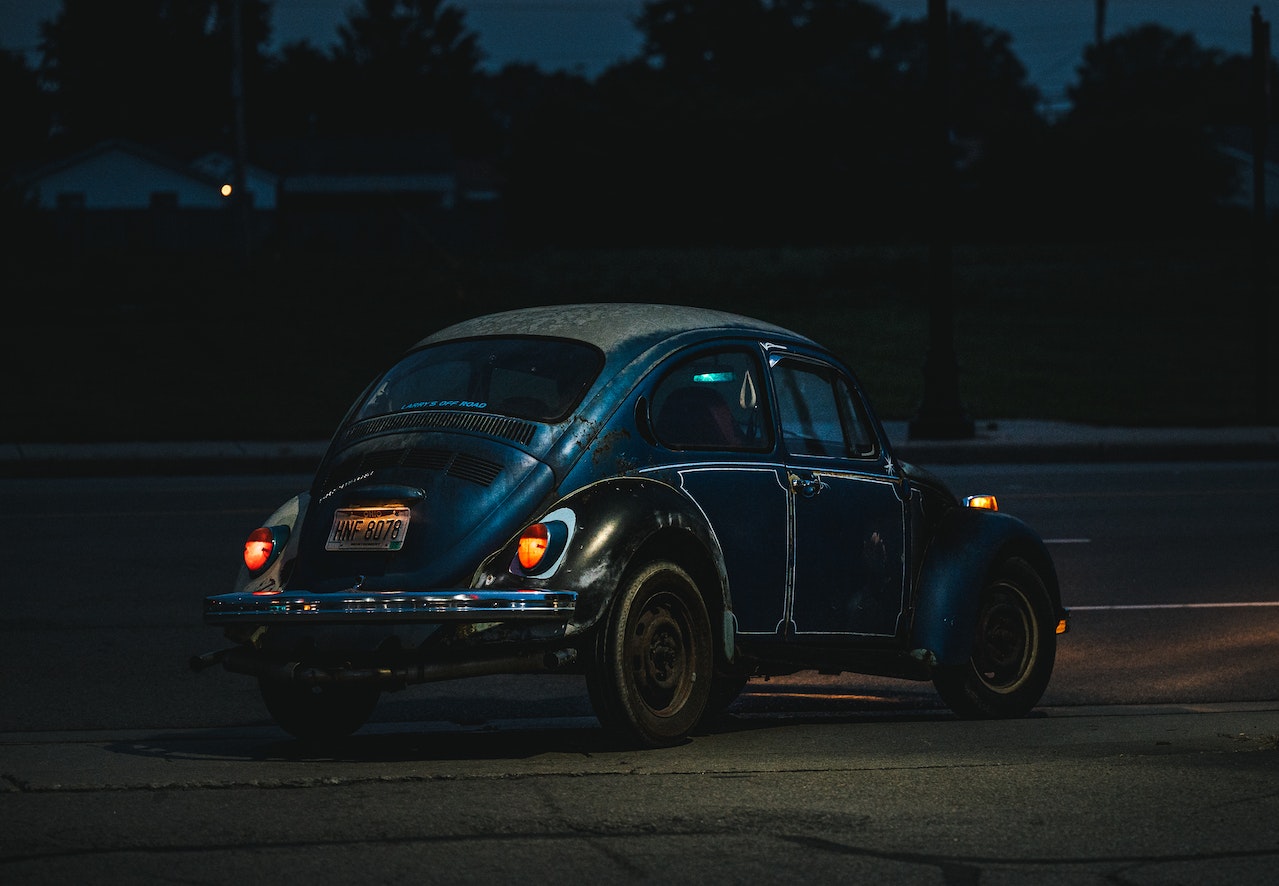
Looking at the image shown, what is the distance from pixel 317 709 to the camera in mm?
7758

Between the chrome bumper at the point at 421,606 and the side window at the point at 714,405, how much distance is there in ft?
3.53

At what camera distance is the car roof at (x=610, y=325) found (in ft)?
26.0

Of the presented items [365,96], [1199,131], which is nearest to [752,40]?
[365,96]

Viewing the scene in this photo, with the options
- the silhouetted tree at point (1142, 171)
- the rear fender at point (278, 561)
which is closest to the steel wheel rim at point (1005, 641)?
the rear fender at point (278, 561)

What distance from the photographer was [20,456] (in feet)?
70.0

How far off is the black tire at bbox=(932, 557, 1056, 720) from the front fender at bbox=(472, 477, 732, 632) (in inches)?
59.5

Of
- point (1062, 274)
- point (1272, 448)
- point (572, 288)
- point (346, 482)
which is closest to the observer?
point (346, 482)

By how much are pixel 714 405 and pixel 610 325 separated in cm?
53

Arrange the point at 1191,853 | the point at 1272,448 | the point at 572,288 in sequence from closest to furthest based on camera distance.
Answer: the point at 1191,853 < the point at 1272,448 < the point at 572,288

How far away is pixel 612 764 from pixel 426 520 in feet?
3.64

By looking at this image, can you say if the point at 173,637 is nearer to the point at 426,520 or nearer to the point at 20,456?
the point at 426,520

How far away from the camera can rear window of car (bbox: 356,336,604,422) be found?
7.69 metres

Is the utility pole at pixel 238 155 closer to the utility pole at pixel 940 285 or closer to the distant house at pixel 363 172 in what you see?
the utility pole at pixel 940 285

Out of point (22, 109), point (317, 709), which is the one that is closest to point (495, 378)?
point (317, 709)
